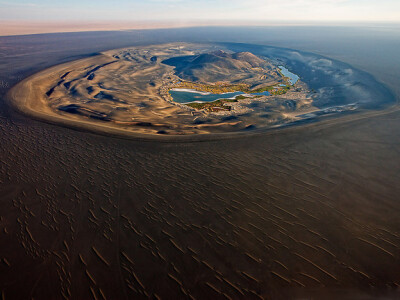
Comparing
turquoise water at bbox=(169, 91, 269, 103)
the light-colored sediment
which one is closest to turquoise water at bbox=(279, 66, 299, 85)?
the light-colored sediment

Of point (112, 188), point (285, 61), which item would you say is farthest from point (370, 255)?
point (285, 61)

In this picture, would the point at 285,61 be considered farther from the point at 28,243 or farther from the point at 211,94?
the point at 28,243

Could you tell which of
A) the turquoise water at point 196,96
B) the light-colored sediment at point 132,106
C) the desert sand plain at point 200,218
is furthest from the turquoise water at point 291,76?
the desert sand plain at point 200,218

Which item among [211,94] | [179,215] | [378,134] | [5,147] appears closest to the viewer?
[179,215]

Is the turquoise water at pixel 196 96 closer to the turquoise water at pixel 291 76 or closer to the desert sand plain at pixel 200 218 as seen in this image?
the turquoise water at pixel 291 76

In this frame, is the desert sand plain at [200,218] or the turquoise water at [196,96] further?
the turquoise water at [196,96]

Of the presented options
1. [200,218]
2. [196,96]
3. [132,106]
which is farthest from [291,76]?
[200,218]

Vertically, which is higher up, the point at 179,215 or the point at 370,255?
the point at 179,215

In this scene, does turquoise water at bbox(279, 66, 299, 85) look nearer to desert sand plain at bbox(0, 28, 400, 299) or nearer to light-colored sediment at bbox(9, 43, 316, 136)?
light-colored sediment at bbox(9, 43, 316, 136)
